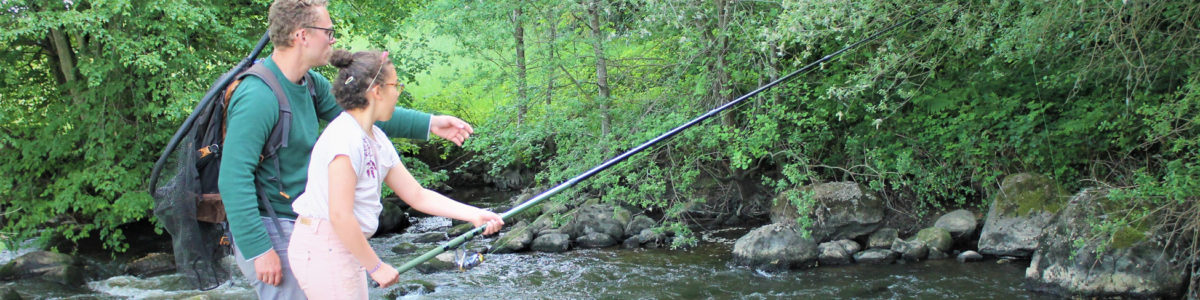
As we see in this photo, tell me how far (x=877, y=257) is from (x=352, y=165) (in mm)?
7540

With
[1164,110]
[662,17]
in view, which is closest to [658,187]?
[662,17]

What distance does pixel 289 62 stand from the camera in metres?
2.53

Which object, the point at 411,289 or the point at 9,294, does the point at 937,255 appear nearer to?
the point at 411,289

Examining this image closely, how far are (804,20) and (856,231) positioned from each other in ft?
11.3

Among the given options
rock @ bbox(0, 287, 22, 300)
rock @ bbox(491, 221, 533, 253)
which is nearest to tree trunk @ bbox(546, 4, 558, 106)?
rock @ bbox(491, 221, 533, 253)

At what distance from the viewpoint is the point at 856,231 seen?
9.31 metres

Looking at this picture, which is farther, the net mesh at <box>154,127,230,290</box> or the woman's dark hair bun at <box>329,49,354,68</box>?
the net mesh at <box>154,127,230,290</box>

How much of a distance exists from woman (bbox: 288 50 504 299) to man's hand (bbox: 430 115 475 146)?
513 millimetres

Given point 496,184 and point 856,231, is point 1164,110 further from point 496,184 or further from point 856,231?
point 496,184

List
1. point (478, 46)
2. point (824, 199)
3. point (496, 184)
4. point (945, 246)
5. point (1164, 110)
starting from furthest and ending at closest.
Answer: point (496, 184), point (478, 46), point (824, 199), point (945, 246), point (1164, 110)

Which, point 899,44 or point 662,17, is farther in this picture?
point 662,17

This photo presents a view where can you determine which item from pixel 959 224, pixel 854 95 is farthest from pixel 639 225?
pixel 959 224

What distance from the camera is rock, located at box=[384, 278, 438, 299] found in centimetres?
809

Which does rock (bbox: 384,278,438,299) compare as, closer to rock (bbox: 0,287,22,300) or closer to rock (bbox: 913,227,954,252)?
rock (bbox: 0,287,22,300)
